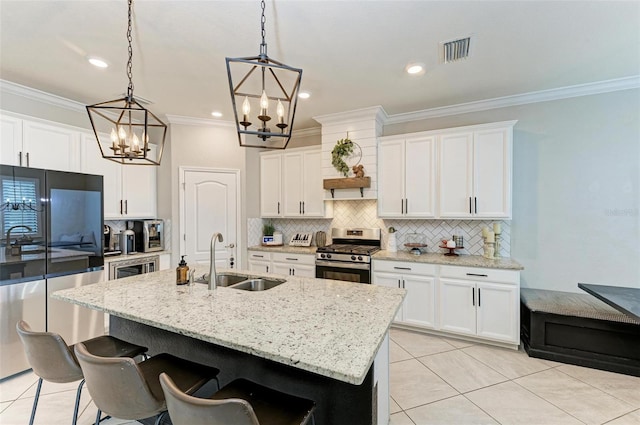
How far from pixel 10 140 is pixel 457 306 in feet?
16.3

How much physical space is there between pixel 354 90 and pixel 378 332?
277 centimetres

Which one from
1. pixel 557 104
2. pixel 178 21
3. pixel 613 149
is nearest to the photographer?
pixel 178 21

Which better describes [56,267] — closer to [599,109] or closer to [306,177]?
[306,177]

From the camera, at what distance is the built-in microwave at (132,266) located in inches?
138

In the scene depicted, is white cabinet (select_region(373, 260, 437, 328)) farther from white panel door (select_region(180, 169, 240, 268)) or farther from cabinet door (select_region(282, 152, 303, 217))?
white panel door (select_region(180, 169, 240, 268))

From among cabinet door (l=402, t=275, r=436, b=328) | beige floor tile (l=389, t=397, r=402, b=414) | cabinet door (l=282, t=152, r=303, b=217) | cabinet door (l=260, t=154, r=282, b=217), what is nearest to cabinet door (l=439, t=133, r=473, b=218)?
cabinet door (l=402, t=275, r=436, b=328)

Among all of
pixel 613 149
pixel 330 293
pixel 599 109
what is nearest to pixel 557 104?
pixel 599 109

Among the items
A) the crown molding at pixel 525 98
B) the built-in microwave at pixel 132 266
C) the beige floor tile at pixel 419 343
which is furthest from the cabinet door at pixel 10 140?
the beige floor tile at pixel 419 343

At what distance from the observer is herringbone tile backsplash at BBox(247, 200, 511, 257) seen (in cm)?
377

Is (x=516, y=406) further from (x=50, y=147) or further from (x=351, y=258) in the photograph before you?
(x=50, y=147)

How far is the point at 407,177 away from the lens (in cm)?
386

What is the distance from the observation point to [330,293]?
2.04m

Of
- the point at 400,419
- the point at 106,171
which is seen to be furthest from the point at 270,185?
the point at 400,419

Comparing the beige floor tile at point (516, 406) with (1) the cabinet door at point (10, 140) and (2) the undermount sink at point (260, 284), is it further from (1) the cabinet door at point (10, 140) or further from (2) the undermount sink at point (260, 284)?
(1) the cabinet door at point (10, 140)
